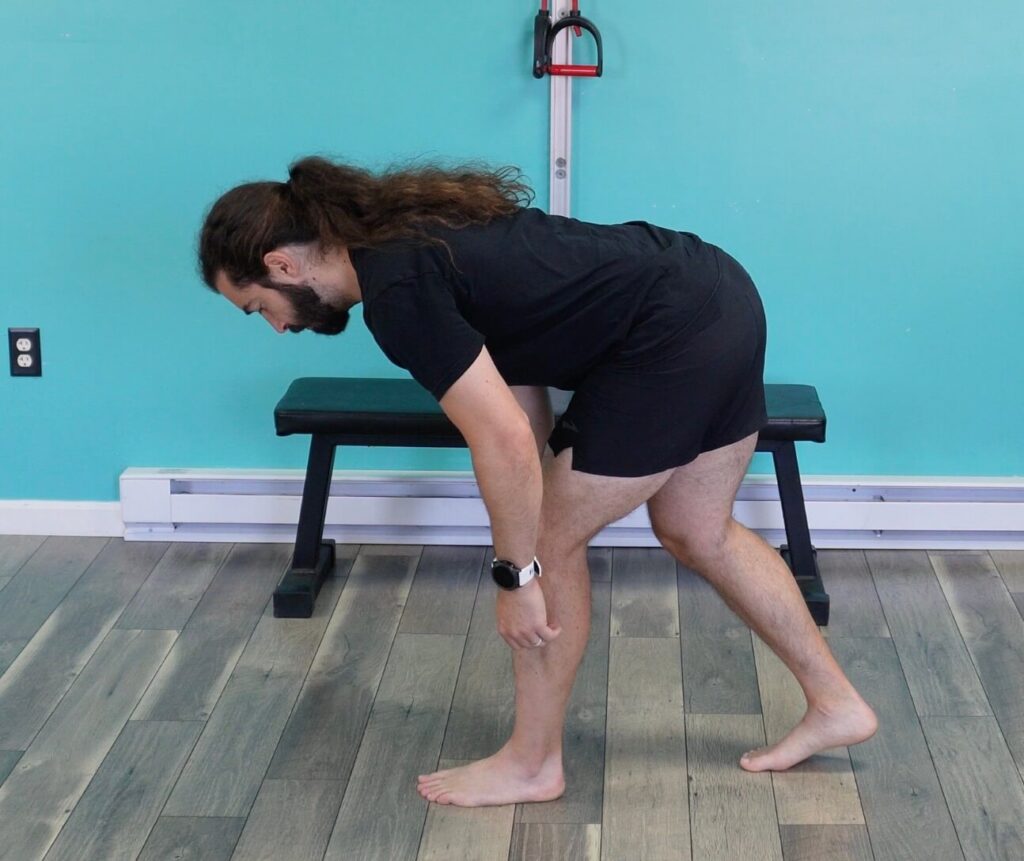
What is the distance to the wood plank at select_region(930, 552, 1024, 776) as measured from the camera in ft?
7.66

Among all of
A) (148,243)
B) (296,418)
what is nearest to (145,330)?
(148,243)

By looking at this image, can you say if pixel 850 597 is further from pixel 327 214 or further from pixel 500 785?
pixel 327 214

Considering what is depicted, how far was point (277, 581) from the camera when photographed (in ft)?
9.45

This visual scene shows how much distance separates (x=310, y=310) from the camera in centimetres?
183

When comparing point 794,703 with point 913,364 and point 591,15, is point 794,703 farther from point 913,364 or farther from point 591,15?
point 591,15

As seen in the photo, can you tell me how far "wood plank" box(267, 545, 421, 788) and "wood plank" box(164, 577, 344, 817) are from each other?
23 mm

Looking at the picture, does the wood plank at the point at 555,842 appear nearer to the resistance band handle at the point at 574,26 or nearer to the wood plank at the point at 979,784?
the wood plank at the point at 979,784

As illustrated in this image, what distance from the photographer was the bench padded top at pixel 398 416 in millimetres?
2639

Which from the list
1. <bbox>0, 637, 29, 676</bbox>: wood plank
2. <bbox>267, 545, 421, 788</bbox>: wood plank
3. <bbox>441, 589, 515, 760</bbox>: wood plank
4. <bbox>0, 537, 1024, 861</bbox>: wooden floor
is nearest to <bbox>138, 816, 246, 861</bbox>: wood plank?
<bbox>0, 537, 1024, 861</bbox>: wooden floor

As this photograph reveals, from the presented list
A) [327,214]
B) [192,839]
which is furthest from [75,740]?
[327,214]

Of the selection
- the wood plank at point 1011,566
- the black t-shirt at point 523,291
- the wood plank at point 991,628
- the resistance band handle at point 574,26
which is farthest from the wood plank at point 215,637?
the wood plank at point 1011,566

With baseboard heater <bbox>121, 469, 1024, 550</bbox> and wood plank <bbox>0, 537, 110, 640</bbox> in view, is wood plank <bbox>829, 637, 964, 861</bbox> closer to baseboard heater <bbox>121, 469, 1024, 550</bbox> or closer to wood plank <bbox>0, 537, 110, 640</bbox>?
baseboard heater <bbox>121, 469, 1024, 550</bbox>

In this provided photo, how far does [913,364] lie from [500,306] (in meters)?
1.44

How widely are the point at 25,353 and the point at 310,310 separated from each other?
1.40m
